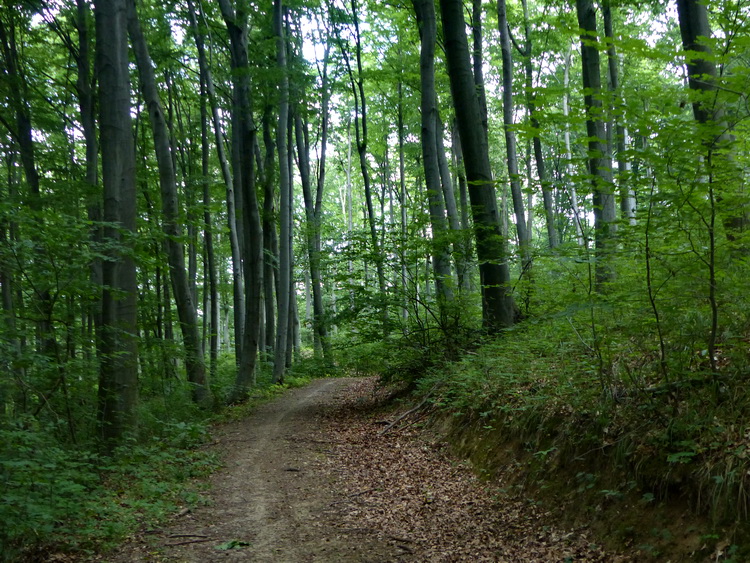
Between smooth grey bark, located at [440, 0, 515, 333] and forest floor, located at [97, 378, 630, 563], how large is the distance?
278 centimetres

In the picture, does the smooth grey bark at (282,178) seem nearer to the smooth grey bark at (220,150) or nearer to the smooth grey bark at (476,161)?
the smooth grey bark at (220,150)

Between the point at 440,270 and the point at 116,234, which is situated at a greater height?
the point at 116,234

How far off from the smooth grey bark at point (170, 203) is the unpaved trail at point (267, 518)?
164 inches

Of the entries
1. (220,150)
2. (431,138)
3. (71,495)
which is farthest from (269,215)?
(71,495)

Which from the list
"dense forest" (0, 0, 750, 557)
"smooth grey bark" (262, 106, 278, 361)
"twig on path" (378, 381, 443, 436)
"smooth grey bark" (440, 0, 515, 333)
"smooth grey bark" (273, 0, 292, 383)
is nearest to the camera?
"dense forest" (0, 0, 750, 557)

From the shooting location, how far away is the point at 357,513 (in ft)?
18.1

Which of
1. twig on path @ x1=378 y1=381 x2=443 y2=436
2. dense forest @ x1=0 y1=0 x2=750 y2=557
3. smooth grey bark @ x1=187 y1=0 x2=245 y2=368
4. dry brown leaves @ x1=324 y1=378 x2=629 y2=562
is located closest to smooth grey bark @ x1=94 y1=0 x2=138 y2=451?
dense forest @ x1=0 y1=0 x2=750 y2=557

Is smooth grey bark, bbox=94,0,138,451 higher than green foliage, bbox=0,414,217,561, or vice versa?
smooth grey bark, bbox=94,0,138,451

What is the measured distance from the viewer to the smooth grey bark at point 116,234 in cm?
746

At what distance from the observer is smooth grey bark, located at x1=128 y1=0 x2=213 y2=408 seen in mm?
11117

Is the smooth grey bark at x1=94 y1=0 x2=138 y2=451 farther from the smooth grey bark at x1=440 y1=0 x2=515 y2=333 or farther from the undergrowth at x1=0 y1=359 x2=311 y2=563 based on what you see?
the smooth grey bark at x1=440 y1=0 x2=515 y2=333

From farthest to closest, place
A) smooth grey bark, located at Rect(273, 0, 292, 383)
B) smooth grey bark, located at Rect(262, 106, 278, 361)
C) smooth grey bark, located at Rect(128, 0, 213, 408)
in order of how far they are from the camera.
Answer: smooth grey bark, located at Rect(262, 106, 278, 361) → smooth grey bark, located at Rect(273, 0, 292, 383) → smooth grey bark, located at Rect(128, 0, 213, 408)

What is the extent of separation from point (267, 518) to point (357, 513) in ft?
3.13

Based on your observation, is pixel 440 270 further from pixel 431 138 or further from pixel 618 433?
pixel 618 433
